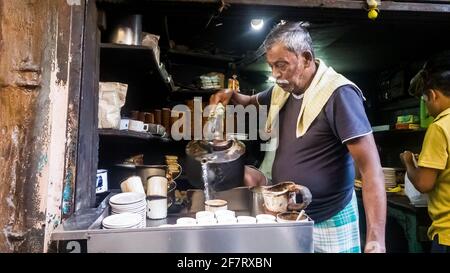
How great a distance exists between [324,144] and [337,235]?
0.37 meters

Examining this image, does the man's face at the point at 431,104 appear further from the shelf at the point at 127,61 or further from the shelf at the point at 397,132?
the shelf at the point at 127,61

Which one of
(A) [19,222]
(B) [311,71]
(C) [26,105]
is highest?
(B) [311,71]

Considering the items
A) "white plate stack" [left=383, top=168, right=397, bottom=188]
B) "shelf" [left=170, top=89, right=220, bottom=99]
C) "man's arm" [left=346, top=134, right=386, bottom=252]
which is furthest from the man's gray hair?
"white plate stack" [left=383, top=168, right=397, bottom=188]

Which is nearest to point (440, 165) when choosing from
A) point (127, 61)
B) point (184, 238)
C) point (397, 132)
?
point (184, 238)

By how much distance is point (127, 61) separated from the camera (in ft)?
4.76

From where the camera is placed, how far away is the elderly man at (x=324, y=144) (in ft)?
3.24

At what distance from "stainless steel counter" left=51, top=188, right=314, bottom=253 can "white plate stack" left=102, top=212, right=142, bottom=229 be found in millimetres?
29

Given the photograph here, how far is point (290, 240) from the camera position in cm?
88

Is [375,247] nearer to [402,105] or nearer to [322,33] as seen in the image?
[322,33]

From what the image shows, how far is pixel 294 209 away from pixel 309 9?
768 millimetres
